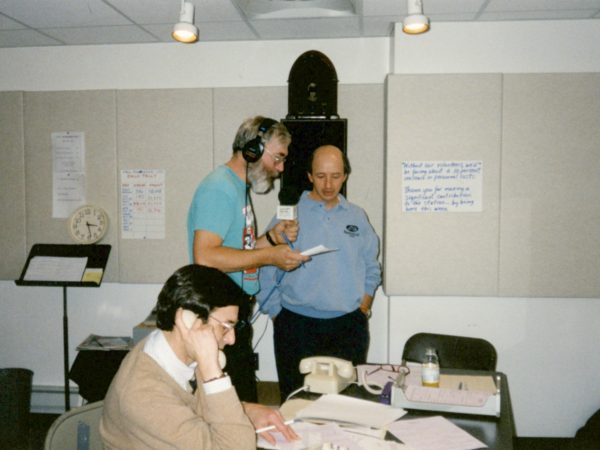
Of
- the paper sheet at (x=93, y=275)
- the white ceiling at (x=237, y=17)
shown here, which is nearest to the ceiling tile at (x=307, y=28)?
the white ceiling at (x=237, y=17)

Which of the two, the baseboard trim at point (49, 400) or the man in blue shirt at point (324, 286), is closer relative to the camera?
the man in blue shirt at point (324, 286)

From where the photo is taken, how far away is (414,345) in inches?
111

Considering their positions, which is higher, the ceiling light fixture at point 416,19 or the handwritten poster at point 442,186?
the ceiling light fixture at point 416,19

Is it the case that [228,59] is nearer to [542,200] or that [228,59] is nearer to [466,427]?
[542,200]

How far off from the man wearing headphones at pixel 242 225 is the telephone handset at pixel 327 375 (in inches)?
13.5

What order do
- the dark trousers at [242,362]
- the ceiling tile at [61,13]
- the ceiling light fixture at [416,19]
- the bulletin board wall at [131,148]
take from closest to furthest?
the dark trousers at [242,362]
the ceiling light fixture at [416,19]
the ceiling tile at [61,13]
the bulletin board wall at [131,148]

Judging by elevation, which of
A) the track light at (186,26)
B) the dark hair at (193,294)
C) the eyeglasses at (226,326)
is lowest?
the eyeglasses at (226,326)

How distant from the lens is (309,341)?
2879mm

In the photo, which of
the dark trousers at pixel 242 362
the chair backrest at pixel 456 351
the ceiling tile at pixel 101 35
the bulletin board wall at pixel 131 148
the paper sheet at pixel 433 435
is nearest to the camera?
the paper sheet at pixel 433 435

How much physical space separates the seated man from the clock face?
2.68m

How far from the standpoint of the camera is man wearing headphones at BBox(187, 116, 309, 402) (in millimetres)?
2229

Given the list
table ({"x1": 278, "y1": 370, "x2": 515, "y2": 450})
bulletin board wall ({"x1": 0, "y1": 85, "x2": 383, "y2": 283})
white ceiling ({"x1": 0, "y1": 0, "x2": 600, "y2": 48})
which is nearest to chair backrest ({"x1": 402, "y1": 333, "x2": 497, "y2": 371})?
table ({"x1": 278, "y1": 370, "x2": 515, "y2": 450})

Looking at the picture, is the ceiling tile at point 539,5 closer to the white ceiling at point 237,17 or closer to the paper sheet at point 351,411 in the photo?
the white ceiling at point 237,17

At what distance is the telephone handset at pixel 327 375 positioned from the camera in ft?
6.56
